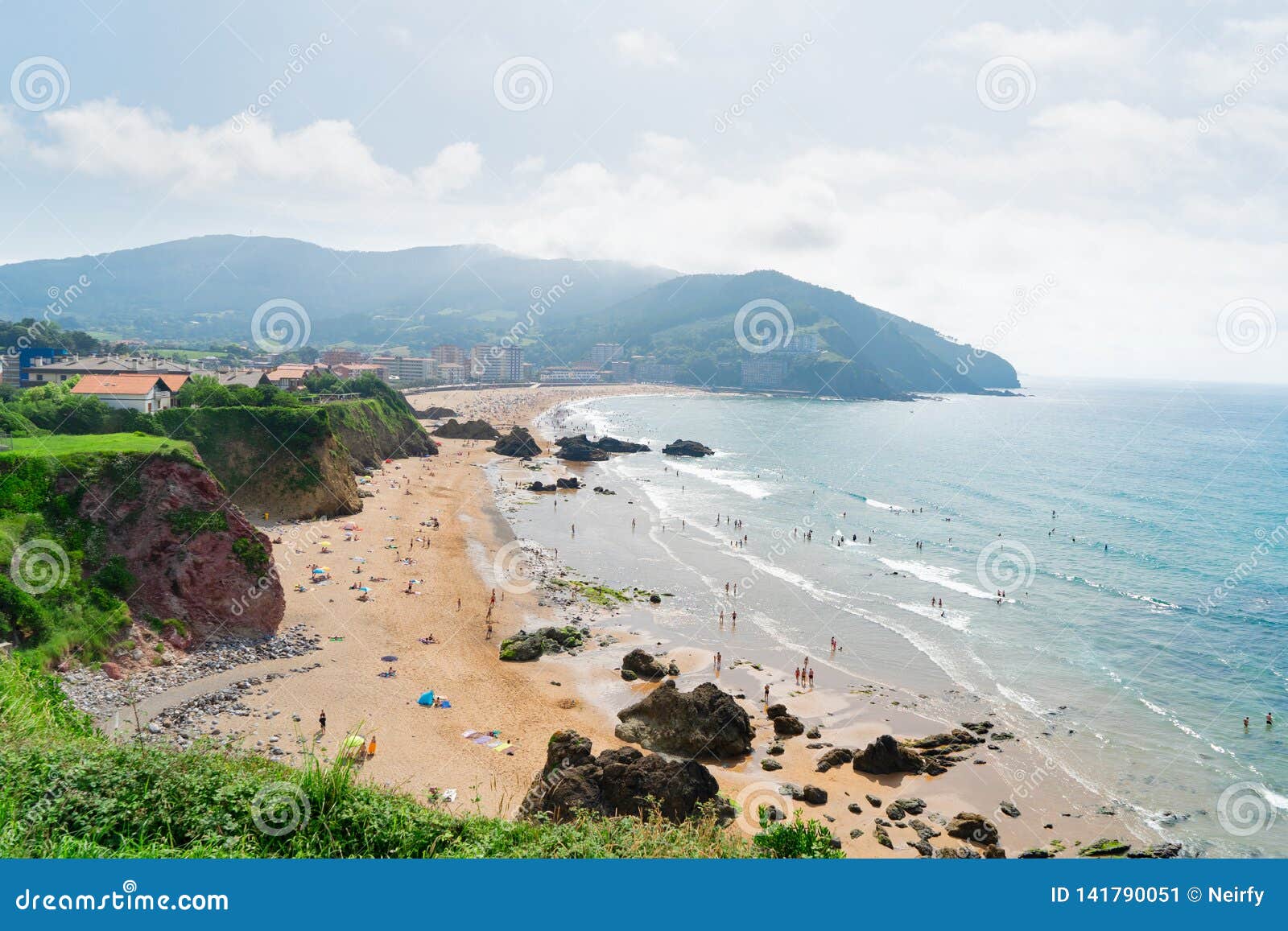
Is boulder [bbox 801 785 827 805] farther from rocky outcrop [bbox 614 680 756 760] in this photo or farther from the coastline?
rocky outcrop [bbox 614 680 756 760]

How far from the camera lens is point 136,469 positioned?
27.2 metres

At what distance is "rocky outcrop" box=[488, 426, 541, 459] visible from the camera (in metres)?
90.8

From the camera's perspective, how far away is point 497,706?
26375 millimetres

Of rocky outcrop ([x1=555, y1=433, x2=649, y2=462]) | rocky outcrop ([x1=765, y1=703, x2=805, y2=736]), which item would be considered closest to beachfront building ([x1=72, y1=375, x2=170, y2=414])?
rocky outcrop ([x1=765, y1=703, x2=805, y2=736])

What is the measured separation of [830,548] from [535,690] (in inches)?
1178

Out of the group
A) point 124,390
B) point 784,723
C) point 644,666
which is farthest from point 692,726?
point 124,390

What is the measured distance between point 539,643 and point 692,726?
33.3 ft

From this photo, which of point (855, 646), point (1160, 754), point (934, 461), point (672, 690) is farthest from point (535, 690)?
point (934, 461)

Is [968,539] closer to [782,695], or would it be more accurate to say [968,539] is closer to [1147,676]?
[1147,676]

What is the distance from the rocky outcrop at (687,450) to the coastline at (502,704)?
57193mm

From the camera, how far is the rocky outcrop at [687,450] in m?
98.9

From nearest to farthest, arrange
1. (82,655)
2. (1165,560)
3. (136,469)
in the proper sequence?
(82,655), (136,469), (1165,560)

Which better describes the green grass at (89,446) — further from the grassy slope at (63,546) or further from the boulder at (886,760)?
the boulder at (886,760)

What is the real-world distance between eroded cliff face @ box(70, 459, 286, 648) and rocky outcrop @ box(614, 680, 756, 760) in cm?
1616
